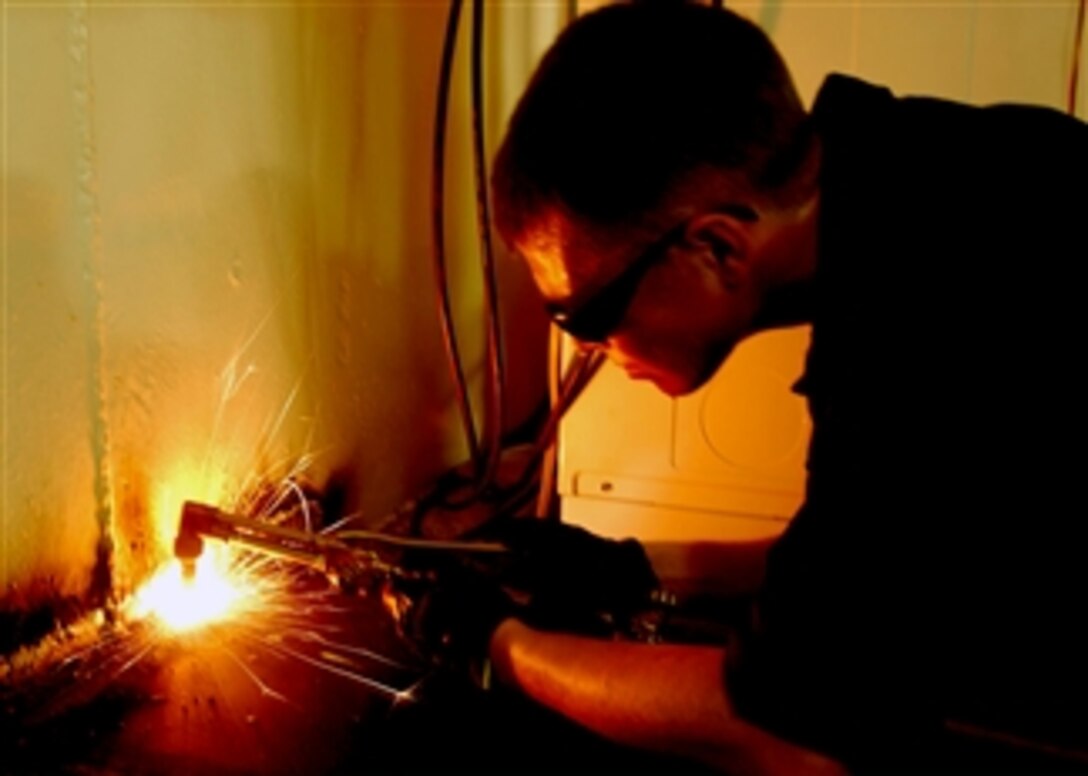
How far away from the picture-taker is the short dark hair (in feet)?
3.00

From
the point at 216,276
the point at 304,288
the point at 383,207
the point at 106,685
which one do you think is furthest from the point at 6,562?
the point at 383,207

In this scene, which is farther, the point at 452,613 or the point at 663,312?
the point at 452,613

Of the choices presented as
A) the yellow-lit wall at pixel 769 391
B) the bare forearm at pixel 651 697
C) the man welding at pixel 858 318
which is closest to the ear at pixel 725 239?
the man welding at pixel 858 318

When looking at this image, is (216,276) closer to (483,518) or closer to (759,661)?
(483,518)

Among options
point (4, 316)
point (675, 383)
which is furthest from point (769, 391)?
point (4, 316)

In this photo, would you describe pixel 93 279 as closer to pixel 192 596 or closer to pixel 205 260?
pixel 205 260

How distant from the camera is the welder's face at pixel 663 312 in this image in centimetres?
96

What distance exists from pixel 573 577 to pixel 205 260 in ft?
2.24

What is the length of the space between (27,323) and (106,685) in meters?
0.44

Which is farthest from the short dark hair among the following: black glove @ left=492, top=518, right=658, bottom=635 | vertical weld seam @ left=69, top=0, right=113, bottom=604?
vertical weld seam @ left=69, top=0, right=113, bottom=604

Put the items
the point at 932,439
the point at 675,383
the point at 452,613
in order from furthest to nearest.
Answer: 1. the point at 452,613
2. the point at 675,383
3. the point at 932,439

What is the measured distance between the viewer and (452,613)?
1.19 m

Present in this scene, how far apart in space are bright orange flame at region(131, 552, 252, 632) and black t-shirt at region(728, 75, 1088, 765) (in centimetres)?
85

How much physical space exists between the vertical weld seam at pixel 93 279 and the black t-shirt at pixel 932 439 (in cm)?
84
